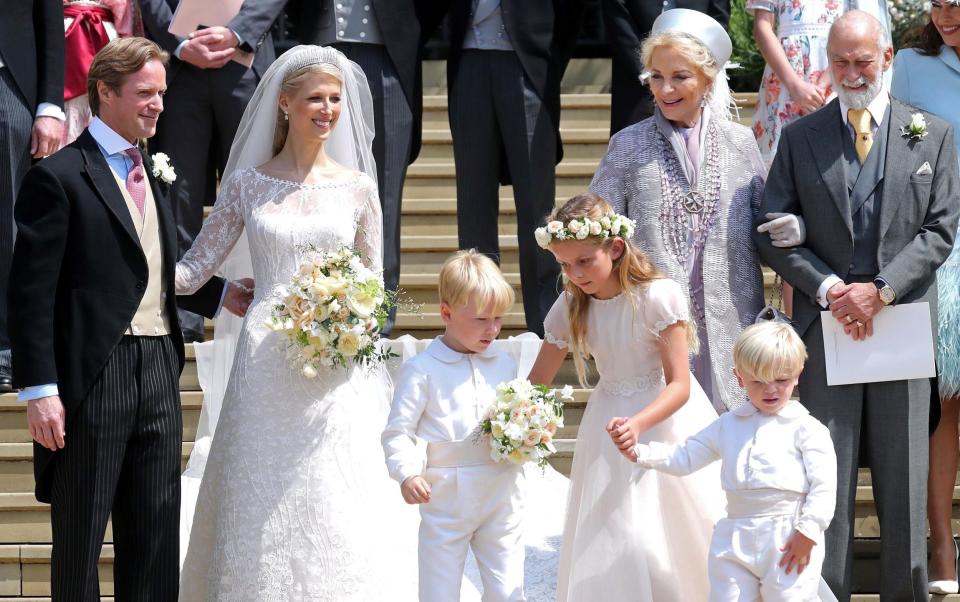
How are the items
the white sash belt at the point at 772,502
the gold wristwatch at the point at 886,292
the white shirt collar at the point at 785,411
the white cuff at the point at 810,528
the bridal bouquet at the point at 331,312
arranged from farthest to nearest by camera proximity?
1. the gold wristwatch at the point at 886,292
2. the bridal bouquet at the point at 331,312
3. the white shirt collar at the point at 785,411
4. the white sash belt at the point at 772,502
5. the white cuff at the point at 810,528

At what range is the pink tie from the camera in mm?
5156

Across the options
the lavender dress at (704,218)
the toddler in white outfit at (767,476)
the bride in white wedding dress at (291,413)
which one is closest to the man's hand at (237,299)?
the bride in white wedding dress at (291,413)

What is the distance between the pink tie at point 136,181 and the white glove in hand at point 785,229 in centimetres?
236

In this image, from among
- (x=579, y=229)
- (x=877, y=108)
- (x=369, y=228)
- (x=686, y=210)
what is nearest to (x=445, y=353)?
(x=579, y=229)

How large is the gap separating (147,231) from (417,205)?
394cm

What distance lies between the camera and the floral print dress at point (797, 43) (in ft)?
22.9

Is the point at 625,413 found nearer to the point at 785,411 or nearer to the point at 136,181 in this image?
the point at 785,411

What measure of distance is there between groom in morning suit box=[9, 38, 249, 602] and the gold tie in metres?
2.70

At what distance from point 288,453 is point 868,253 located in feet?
7.78

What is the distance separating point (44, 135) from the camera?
22.8 feet

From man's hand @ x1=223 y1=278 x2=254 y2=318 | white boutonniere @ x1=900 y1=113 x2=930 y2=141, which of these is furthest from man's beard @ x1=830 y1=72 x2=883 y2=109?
man's hand @ x1=223 y1=278 x2=254 y2=318

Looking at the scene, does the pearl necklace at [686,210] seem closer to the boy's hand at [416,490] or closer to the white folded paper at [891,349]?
the white folded paper at [891,349]

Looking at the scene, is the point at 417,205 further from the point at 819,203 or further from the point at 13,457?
the point at 819,203

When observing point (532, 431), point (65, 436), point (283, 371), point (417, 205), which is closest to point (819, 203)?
point (532, 431)
